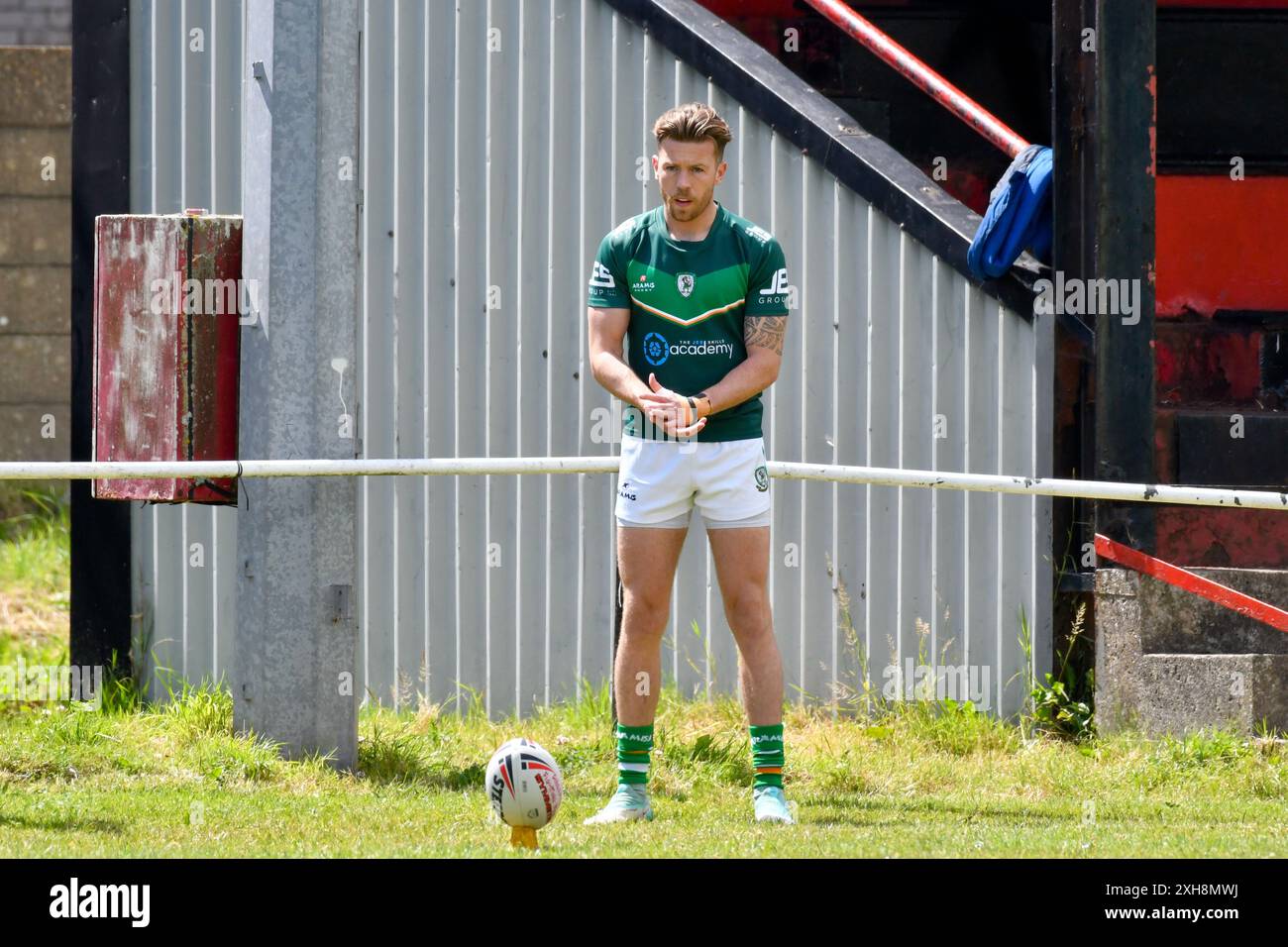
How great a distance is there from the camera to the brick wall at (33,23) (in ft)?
45.0

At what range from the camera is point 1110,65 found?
7.10 m

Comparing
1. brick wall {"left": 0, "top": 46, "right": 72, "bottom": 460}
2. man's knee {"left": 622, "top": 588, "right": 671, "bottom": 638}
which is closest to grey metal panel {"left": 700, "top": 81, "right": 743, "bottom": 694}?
man's knee {"left": 622, "top": 588, "right": 671, "bottom": 638}

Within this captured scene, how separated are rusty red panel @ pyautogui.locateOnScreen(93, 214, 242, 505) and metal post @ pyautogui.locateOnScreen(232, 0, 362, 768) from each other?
194 millimetres

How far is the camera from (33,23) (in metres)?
13.8

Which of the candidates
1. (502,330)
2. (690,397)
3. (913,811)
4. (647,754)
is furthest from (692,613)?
(690,397)

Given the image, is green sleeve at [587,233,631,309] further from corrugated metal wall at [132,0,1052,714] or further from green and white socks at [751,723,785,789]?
corrugated metal wall at [132,0,1052,714]

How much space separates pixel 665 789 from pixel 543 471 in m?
1.20

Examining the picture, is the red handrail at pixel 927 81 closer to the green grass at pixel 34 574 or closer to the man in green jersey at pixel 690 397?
the man in green jersey at pixel 690 397

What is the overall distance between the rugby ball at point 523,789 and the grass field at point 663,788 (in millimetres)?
100

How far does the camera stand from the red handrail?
769 cm

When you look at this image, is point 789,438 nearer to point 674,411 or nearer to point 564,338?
point 564,338
